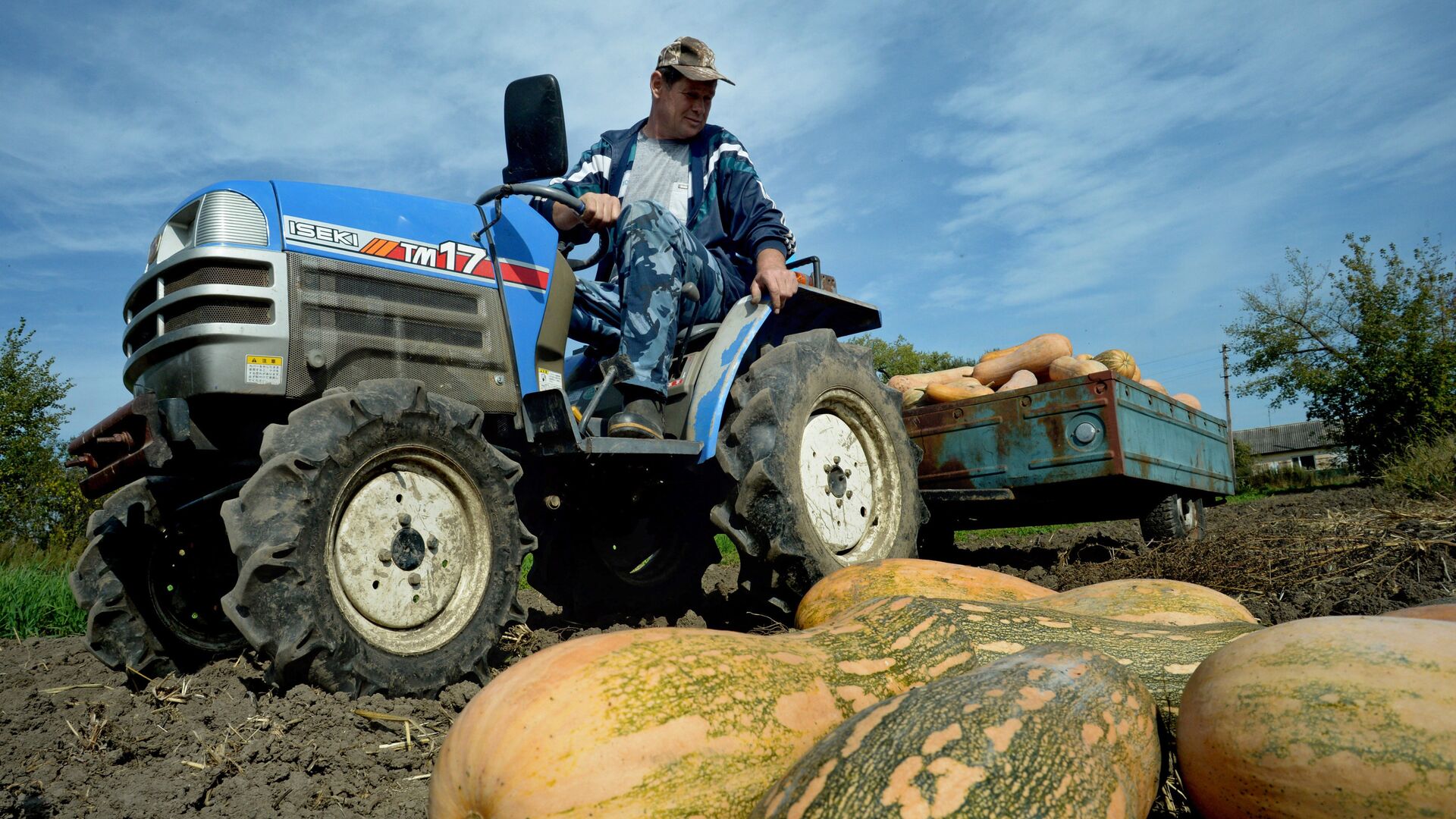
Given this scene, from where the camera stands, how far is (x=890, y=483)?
4.38 meters

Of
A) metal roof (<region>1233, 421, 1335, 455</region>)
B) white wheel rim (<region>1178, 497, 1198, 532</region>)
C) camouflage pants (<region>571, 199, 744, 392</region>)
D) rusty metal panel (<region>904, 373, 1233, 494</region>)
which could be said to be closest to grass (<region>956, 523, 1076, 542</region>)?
white wheel rim (<region>1178, 497, 1198, 532</region>)

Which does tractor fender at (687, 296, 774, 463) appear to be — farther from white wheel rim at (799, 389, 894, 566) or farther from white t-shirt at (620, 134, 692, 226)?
white t-shirt at (620, 134, 692, 226)

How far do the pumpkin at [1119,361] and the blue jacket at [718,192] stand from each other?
3.85 m

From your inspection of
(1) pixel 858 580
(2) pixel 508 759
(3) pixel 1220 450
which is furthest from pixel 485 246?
(3) pixel 1220 450

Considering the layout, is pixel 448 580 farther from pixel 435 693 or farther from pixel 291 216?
pixel 291 216

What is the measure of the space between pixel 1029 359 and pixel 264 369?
543 centimetres

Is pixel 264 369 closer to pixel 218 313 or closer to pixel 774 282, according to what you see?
pixel 218 313

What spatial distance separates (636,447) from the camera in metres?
3.57

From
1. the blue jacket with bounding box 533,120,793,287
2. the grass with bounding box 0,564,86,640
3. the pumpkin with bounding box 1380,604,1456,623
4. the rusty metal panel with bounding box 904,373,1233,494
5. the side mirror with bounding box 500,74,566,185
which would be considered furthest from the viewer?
the grass with bounding box 0,564,86,640

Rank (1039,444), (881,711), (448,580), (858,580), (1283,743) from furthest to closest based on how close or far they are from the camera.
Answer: (1039,444), (448,580), (858,580), (881,711), (1283,743)

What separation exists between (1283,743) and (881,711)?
2.00ft

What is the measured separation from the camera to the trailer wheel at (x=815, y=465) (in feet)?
11.9

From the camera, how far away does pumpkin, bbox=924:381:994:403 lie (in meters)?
6.29

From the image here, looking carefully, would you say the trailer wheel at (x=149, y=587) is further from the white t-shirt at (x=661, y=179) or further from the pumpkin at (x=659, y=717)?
the pumpkin at (x=659, y=717)
